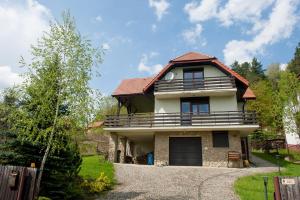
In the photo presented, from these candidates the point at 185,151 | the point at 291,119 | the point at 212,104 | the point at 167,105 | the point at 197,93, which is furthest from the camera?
the point at 291,119

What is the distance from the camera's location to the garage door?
20719 millimetres

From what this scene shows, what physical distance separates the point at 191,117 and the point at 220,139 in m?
2.99

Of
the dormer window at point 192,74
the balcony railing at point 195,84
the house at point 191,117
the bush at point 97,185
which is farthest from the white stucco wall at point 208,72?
the bush at point 97,185

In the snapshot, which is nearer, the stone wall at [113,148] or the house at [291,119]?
the stone wall at [113,148]

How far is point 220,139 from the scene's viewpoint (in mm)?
20250

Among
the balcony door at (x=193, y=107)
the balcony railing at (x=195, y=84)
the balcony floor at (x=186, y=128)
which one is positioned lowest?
the balcony floor at (x=186, y=128)

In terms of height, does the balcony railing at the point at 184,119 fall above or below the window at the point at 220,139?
above

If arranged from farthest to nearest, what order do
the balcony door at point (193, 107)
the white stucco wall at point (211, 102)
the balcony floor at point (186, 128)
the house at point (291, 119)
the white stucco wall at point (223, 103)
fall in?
the house at point (291, 119), the white stucco wall at point (211, 102), the white stucco wall at point (223, 103), the balcony door at point (193, 107), the balcony floor at point (186, 128)

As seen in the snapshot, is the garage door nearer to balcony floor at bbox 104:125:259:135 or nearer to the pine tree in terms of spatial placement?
balcony floor at bbox 104:125:259:135

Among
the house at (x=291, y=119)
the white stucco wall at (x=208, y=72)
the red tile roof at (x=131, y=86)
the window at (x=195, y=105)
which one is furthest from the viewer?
the red tile roof at (x=131, y=86)

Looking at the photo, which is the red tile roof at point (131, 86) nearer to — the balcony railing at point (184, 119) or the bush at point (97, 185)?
the balcony railing at point (184, 119)

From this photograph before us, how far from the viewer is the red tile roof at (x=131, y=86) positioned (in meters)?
23.9

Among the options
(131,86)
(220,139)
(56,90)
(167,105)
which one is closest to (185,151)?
(220,139)

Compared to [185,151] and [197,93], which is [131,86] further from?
[185,151]
